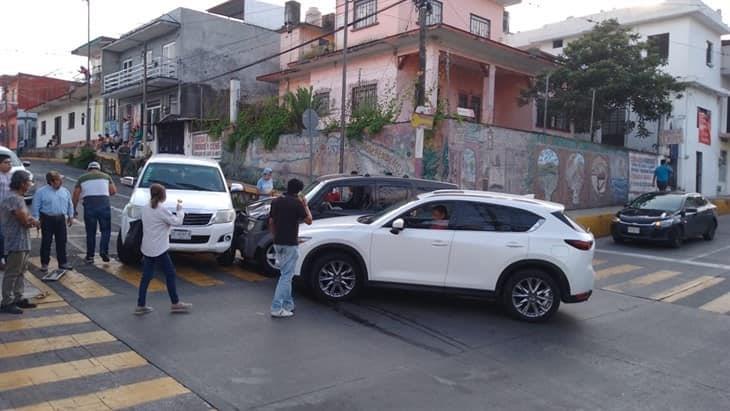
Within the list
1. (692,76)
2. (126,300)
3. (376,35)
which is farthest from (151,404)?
(692,76)

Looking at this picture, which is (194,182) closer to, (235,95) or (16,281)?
(16,281)

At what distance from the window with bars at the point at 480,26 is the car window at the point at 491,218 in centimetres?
1949

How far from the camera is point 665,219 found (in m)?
15.4

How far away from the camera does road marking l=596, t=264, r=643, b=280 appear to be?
1187cm

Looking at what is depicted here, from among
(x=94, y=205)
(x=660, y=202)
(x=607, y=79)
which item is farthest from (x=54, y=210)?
(x=607, y=79)

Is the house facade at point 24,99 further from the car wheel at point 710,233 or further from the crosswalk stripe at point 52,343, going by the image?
the crosswalk stripe at point 52,343

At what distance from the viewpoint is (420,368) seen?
597cm

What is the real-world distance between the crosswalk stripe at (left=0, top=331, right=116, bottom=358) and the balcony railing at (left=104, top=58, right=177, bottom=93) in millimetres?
29334

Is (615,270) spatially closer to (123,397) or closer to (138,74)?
(123,397)

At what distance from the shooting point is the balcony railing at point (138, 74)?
1329 inches

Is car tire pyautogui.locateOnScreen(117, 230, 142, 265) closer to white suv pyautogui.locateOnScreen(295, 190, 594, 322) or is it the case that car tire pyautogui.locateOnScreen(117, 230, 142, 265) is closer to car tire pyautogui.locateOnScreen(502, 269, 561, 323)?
white suv pyautogui.locateOnScreen(295, 190, 594, 322)

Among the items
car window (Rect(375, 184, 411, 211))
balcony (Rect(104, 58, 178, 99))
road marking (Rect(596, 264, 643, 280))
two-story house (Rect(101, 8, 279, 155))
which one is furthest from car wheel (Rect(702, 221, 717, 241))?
balcony (Rect(104, 58, 178, 99))

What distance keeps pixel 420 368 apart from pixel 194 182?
668 centimetres

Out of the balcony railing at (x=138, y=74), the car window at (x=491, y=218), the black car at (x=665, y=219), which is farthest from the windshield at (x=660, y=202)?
the balcony railing at (x=138, y=74)
